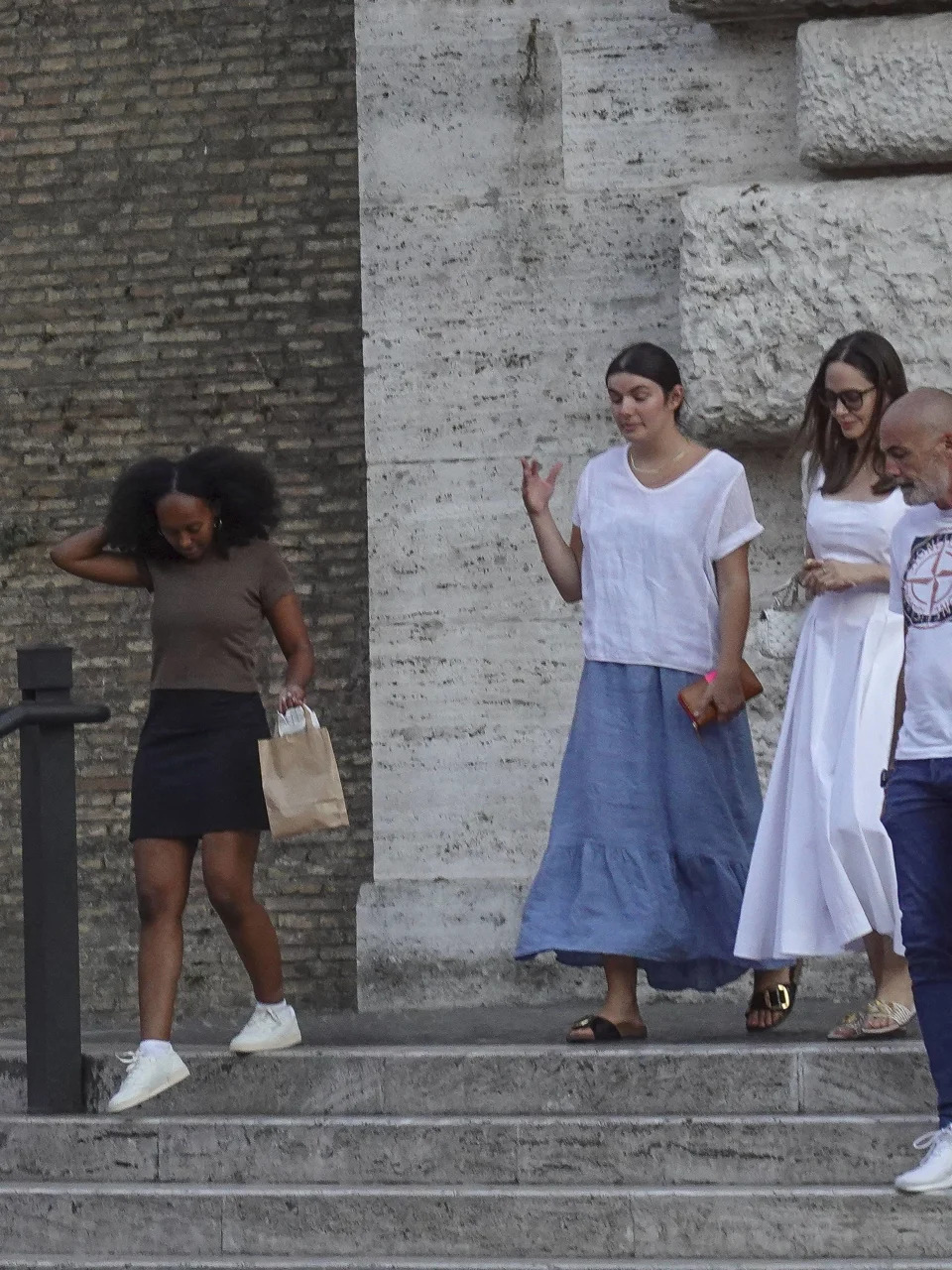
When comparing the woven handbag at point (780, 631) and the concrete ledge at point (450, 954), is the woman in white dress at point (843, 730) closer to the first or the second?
the woven handbag at point (780, 631)

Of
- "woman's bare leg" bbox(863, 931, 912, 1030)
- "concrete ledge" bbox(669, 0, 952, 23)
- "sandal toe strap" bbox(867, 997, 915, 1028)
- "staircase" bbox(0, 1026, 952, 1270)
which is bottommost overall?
"staircase" bbox(0, 1026, 952, 1270)

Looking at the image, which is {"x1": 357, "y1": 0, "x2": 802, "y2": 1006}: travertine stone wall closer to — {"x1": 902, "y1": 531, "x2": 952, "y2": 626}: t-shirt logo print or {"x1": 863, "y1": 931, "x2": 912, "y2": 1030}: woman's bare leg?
{"x1": 863, "y1": 931, "x2": 912, "y2": 1030}: woman's bare leg

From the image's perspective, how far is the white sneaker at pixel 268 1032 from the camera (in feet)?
17.5

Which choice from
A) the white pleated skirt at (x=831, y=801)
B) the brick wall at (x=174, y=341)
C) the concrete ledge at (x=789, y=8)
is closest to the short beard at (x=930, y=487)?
the white pleated skirt at (x=831, y=801)

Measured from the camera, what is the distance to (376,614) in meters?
7.07

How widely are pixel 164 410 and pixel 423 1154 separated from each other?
A: 4.86m

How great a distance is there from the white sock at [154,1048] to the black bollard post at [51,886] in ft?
0.80

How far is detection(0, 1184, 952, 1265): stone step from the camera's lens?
171 inches

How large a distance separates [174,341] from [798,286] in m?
3.29

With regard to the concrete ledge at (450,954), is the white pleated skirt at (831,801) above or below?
above

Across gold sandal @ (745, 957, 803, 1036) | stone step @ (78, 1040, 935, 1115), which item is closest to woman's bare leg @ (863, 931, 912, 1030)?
stone step @ (78, 1040, 935, 1115)

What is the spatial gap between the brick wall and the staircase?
11.9 feet

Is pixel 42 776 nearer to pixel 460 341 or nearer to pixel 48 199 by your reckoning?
pixel 460 341

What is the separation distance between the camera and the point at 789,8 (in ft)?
22.2
